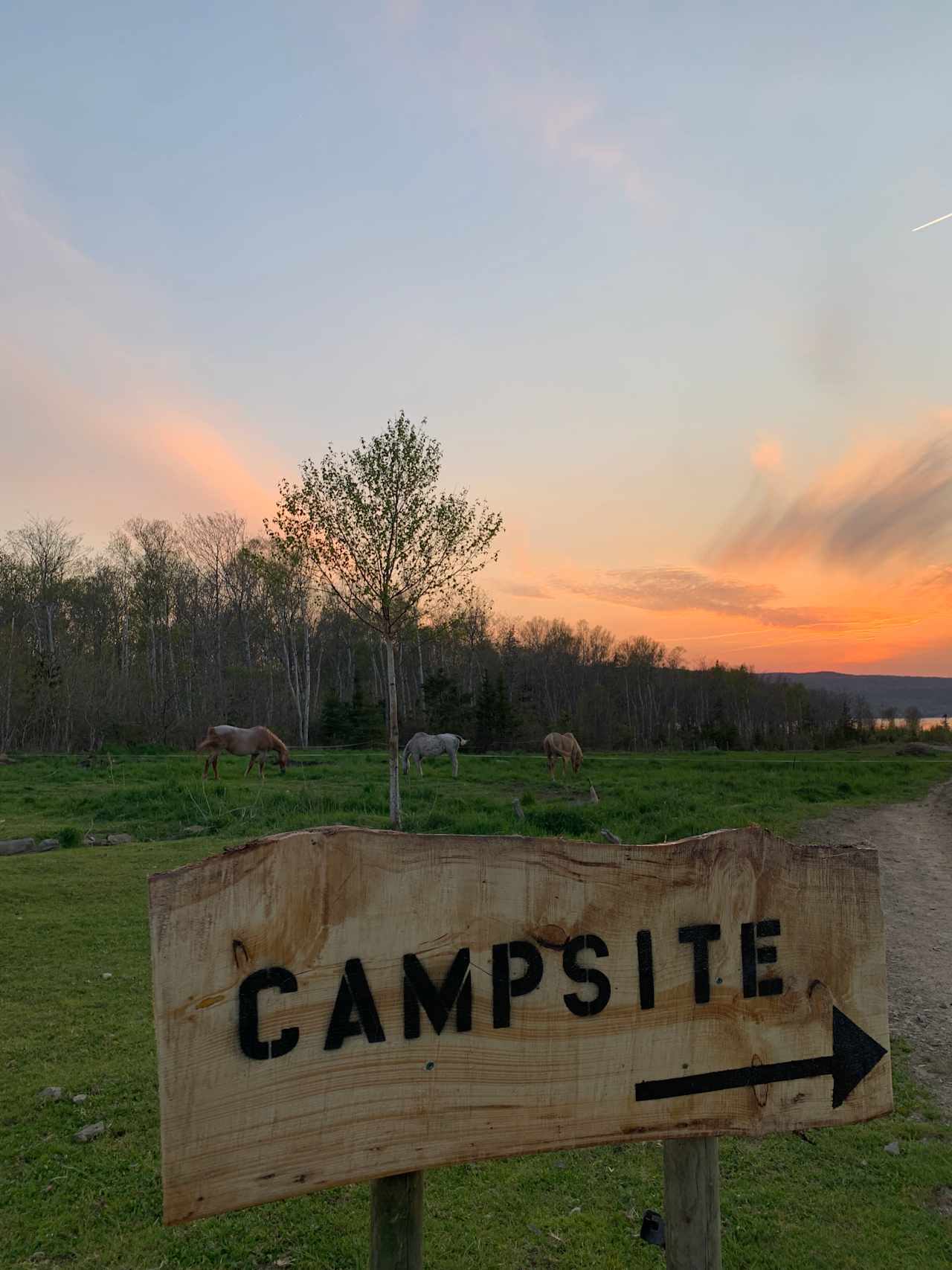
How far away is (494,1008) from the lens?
1.72 metres

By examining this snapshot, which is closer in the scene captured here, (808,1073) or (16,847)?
(808,1073)

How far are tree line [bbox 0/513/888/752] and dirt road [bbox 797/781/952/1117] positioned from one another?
53.0 feet

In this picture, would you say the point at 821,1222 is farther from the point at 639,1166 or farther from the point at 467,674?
the point at 467,674

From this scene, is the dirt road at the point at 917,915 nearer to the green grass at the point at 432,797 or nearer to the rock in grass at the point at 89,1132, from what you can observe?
the green grass at the point at 432,797

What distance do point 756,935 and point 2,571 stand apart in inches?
1864

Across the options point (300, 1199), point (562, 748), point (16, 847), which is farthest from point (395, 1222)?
point (562, 748)

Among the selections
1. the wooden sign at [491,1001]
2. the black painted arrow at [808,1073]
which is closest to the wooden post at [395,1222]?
the wooden sign at [491,1001]

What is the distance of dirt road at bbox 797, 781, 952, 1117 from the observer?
217 inches

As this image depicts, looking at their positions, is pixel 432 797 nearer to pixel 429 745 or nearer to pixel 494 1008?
pixel 429 745

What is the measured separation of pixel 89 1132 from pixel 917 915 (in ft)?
28.8

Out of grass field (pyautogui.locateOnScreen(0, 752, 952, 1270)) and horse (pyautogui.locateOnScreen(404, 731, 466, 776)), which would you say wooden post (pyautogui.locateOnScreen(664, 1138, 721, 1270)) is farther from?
horse (pyautogui.locateOnScreen(404, 731, 466, 776))

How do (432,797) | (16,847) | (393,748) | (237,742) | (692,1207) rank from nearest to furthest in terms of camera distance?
(692,1207), (16,847), (393,748), (432,797), (237,742)

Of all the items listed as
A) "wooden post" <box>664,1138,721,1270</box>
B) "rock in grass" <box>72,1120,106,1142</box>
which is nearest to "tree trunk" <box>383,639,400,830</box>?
"rock in grass" <box>72,1120,106,1142</box>

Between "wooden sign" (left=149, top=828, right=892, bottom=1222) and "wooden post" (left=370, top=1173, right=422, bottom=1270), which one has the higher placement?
"wooden sign" (left=149, top=828, right=892, bottom=1222)
